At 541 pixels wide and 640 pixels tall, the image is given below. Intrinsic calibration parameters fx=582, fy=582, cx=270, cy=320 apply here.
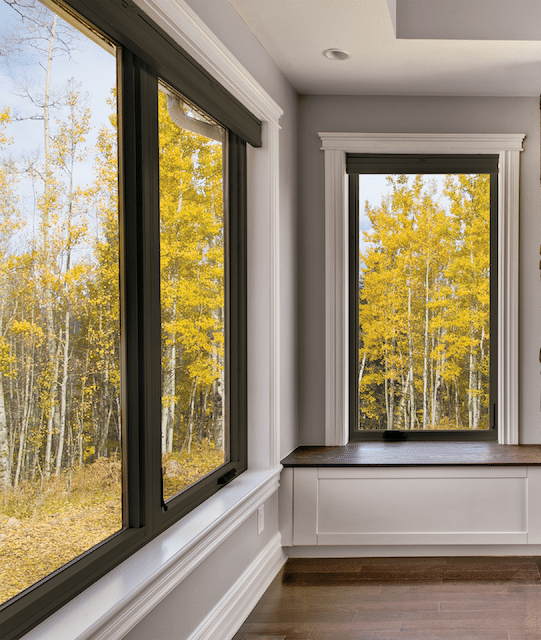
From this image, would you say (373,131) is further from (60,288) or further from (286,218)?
(60,288)

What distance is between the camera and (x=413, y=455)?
10.7ft

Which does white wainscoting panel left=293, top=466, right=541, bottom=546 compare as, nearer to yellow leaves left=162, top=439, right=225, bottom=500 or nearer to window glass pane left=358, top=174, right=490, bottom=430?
window glass pane left=358, top=174, right=490, bottom=430

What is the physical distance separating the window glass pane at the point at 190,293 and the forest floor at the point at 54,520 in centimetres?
35

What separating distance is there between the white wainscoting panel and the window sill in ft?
2.38

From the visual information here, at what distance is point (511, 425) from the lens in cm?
351

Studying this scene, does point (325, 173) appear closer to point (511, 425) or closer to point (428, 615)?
point (511, 425)

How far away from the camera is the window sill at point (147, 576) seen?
1.38 metres

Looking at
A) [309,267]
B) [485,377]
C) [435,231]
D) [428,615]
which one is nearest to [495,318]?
[485,377]

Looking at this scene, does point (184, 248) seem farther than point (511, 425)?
No

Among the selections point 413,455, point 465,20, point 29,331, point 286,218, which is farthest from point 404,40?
point 29,331

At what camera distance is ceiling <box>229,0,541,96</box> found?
101 inches

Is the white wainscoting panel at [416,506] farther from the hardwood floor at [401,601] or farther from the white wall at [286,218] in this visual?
the white wall at [286,218]

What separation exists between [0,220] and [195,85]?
3.51 feet

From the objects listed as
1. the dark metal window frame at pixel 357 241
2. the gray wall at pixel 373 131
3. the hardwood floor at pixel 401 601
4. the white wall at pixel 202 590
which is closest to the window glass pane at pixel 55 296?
the white wall at pixel 202 590
